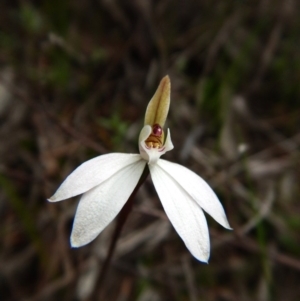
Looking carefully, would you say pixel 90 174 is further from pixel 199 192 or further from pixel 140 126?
pixel 140 126

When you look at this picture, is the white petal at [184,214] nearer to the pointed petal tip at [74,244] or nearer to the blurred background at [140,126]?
the pointed petal tip at [74,244]

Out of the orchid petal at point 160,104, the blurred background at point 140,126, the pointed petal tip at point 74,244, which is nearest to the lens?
the pointed petal tip at point 74,244

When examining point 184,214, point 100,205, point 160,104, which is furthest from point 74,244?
point 160,104

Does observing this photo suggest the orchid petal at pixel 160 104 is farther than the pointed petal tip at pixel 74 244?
Yes

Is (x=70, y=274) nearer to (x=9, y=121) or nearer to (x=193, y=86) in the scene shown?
(x=9, y=121)

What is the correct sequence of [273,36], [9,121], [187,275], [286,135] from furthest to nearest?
[273,36], [286,135], [9,121], [187,275]

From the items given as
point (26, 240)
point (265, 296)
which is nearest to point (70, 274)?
point (26, 240)

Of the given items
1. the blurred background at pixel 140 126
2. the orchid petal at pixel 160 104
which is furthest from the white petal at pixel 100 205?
the blurred background at pixel 140 126

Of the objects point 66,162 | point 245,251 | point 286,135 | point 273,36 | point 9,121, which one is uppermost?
point 273,36
